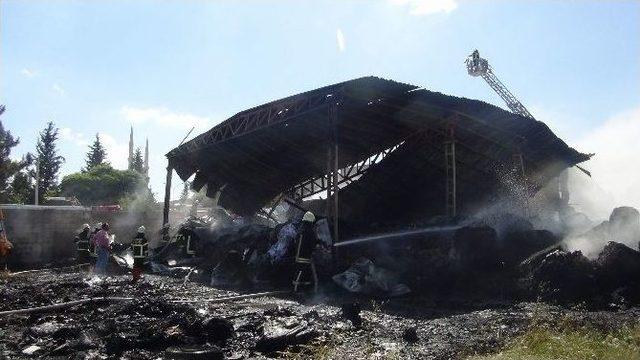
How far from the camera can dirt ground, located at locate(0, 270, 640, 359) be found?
5.02m

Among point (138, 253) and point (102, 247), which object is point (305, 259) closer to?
point (138, 253)

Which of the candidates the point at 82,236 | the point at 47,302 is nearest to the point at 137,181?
the point at 82,236

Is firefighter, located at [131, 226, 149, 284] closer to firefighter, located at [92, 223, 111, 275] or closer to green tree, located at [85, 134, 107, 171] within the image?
firefighter, located at [92, 223, 111, 275]

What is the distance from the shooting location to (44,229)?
16125 millimetres

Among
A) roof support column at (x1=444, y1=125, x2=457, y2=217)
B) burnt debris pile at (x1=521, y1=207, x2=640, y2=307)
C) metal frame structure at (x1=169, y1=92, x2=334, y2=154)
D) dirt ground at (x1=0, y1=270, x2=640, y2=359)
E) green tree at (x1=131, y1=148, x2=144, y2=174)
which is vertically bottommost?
dirt ground at (x1=0, y1=270, x2=640, y2=359)

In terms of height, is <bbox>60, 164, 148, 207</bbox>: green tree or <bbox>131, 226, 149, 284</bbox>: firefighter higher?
<bbox>60, 164, 148, 207</bbox>: green tree

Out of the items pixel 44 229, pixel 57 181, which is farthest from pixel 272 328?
pixel 57 181

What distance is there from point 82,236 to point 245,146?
6349mm

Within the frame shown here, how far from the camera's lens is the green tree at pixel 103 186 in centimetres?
3997

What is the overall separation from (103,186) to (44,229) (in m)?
27.4

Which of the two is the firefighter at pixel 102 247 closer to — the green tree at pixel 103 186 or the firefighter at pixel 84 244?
the firefighter at pixel 84 244

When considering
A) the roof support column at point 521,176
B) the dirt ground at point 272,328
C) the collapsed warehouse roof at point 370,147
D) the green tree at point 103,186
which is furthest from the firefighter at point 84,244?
the green tree at point 103,186

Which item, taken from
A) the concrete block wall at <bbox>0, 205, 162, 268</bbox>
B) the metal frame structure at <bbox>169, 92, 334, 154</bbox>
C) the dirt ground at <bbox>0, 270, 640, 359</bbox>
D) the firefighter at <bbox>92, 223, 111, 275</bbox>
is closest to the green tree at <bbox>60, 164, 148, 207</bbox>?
the concrete block wall at <bbox>0, 205, 162, 268</bbox>

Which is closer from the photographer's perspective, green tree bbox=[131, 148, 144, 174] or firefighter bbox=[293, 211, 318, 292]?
firefighter bbox=[293, 211, 318, 292]
